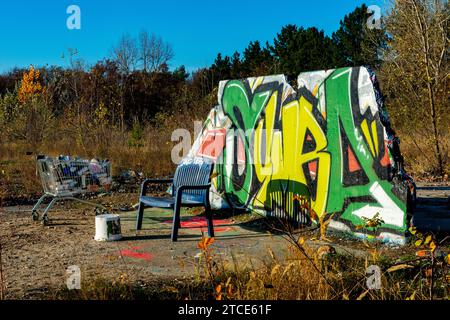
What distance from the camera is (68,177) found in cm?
870

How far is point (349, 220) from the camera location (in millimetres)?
7629

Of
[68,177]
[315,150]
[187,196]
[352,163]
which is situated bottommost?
[187,196]

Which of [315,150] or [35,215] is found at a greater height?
[315,150]

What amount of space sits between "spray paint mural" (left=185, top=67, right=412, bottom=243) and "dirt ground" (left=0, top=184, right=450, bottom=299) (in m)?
0.53

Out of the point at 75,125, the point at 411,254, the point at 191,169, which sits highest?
the point at 75,125

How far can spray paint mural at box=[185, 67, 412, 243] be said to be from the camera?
7.23 meters

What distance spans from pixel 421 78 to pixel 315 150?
7999mm

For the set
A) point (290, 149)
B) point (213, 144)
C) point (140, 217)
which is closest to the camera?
point (140, 217)

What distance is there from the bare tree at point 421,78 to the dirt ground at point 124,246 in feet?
17.7

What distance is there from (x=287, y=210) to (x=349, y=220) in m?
1.27

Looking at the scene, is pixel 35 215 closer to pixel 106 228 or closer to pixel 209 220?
pixel 106 228

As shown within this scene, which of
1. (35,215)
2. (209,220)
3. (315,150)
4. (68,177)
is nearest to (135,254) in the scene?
(209,220)
